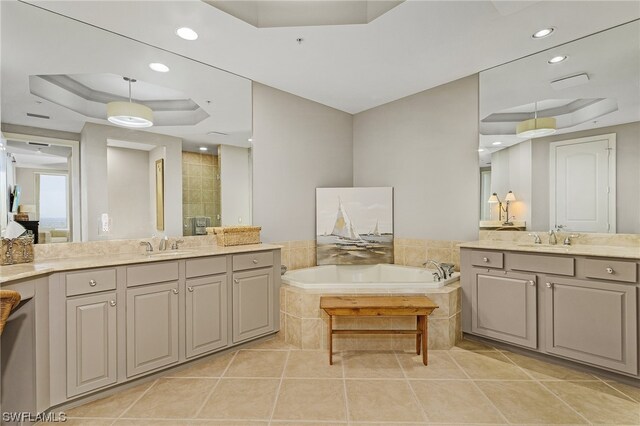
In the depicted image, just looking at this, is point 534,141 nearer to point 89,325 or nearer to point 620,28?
point 620,28

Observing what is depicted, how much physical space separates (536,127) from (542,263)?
52.5 inches

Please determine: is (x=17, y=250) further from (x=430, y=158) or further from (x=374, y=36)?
(x=430, y=158)

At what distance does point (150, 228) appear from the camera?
8.93ft

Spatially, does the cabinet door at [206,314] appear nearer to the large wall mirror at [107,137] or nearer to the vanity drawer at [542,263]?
the large wall mirror at [107,137]

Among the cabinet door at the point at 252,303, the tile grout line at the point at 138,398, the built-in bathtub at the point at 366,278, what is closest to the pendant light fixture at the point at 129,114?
the cabinet door at the point at 252,303

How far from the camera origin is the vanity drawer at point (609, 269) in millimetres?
2094

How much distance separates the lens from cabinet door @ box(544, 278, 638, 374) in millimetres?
2107

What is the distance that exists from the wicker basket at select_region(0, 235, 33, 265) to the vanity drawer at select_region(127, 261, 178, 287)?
2.22ft

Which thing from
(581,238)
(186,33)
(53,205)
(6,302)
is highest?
(186,33)

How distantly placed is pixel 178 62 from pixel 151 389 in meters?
2.70

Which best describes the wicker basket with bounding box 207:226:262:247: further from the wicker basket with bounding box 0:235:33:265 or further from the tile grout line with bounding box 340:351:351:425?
the tile grout line with bounding box 340:351:351:425

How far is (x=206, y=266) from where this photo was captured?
2.55 meters

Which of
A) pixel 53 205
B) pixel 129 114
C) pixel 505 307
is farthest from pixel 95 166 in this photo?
pixel 505 307

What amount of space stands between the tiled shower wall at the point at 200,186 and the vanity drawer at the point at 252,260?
1.82ft
